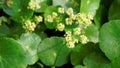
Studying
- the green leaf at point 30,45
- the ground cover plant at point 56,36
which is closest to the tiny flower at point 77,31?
the ground cover plant at point 56,36

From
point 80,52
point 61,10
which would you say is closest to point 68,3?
point 61,10

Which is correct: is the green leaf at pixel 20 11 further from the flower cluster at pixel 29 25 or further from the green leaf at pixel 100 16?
the green leaf at pixel 100 16

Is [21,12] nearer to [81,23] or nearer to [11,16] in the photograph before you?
[11,16]

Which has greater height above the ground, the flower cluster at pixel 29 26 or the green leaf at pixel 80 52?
the flower cluster at pixel 29 26

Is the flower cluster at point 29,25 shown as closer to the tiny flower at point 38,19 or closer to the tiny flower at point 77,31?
the tiny flower at point 38,19

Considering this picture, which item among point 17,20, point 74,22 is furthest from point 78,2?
point 17,20

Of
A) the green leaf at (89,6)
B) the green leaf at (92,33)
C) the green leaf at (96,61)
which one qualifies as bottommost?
the green leaf at (96,61)

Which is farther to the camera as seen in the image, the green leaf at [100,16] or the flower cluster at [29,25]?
the green leaf at [100,16]
